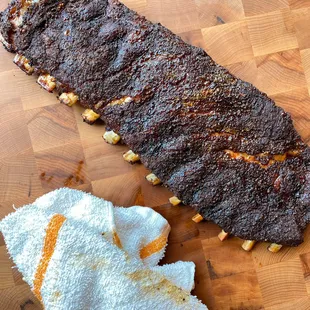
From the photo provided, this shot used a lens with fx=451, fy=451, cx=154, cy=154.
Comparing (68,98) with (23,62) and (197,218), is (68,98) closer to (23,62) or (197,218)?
(23,62)

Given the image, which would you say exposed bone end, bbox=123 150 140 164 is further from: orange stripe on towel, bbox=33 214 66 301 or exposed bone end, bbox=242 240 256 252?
exposed bone end, bbox=242 240 256 252

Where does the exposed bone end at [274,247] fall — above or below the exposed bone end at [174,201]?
below

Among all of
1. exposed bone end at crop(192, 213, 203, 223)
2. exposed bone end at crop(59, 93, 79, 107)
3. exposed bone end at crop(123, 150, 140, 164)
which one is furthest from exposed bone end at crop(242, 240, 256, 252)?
exposed bone end at crop(59, 93, 79, 107)

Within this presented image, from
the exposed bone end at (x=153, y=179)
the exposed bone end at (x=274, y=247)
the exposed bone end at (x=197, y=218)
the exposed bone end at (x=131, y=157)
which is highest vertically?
the exposed bone end at (x=131, y=157)

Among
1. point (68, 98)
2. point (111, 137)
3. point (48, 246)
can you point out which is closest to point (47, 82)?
point (68, 98)

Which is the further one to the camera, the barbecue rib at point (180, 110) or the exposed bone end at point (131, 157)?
the exposed bone end at point (131, 157)

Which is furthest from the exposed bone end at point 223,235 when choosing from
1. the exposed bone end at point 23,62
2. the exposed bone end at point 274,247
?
the exposed bone end at point 23,62

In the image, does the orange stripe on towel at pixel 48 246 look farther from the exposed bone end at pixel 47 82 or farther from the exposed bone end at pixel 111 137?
the exposed bone end at pixel 47 82
